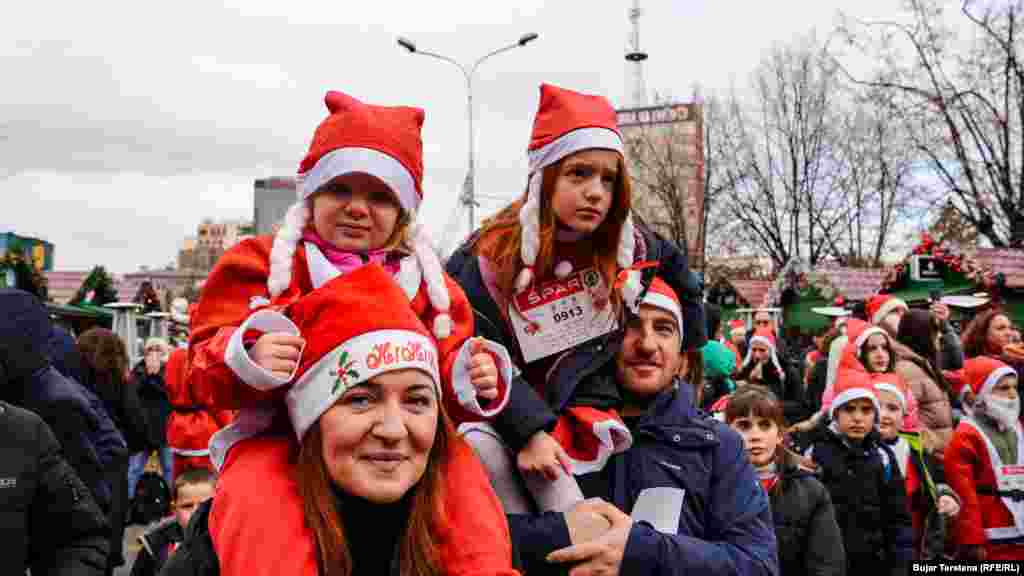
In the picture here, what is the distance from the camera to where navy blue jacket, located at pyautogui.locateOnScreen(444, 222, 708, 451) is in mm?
2408

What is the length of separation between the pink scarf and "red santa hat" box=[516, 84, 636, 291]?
41cm

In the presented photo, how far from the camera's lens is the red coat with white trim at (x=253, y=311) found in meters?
2.17

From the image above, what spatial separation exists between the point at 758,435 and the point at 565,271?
92.5 inches

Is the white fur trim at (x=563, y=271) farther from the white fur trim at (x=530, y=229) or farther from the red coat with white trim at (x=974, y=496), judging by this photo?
the red coat with white trim at (x=974, y=496)

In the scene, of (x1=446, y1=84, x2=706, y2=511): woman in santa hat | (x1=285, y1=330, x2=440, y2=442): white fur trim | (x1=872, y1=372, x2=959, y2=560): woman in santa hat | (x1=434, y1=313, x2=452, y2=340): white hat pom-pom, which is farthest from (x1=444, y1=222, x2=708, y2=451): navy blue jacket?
(x1=872, y1=372, x2=959, y2=560): woman in santa hat

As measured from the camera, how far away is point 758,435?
4.69 metres

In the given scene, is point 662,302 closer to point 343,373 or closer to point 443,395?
point 443,395

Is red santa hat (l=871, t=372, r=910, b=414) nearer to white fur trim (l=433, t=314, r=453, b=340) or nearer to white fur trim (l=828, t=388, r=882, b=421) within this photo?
white fur trim (l=828, t=388, r=882, b=421)

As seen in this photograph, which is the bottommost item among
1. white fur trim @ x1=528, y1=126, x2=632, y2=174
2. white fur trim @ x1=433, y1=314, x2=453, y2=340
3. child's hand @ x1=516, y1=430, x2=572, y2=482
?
child's hand @ x1=516, y1=430, x2=572, y2=482

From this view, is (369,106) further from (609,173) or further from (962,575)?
(962,575)

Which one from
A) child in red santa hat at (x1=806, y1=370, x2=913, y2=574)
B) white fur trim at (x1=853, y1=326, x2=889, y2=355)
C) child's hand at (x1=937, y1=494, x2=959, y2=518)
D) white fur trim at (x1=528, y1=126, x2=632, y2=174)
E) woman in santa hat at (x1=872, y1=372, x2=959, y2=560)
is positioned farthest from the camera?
white fur trim at (x1=853, y1=326, x2=889, y2=355)

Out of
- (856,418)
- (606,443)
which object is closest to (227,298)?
(606,443)

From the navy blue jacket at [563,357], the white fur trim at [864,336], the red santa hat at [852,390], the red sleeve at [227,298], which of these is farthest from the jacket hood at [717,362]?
the red sleeve at [227,298]

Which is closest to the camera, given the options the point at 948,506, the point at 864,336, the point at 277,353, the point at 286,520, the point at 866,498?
the point at 286,520
